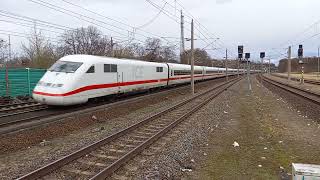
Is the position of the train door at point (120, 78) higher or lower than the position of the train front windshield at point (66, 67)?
lower

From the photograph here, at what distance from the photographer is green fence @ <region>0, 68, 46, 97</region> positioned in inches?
840

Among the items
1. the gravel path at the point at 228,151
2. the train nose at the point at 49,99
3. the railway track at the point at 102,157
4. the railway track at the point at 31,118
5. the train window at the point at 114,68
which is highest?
the train window at the point at 114,68

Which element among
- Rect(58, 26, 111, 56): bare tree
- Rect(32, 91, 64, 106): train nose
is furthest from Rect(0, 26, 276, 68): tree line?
Rect(32, 91, 64, 106): train nose

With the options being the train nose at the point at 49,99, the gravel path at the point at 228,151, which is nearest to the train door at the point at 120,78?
the train nose at the point at 49,99

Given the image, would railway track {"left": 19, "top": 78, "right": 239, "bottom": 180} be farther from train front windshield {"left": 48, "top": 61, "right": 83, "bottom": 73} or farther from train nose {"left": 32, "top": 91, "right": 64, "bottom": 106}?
train front windshield {"left": 48, "top": 61, "right": 83, "bottom": 73}

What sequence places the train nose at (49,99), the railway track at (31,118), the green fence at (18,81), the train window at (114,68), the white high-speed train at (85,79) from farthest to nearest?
the green fence at (18,81) → the train window at (114,68) → the white high-speed train at (85,79) → the train nose at (49,99) → the railway track at (31,118)

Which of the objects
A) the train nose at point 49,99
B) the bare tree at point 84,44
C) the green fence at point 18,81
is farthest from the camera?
the bare tree at point 84,44

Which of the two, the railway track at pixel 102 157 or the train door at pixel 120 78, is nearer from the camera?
the railway track at pixel 102 157

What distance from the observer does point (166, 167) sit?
302 inches

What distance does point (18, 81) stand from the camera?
74.0 ft

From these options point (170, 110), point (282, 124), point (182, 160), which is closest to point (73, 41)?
point (170, 110)

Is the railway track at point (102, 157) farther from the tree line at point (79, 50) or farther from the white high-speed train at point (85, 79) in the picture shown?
the tree line at point (79, 50)

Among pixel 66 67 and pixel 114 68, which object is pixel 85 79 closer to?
pixel 66 67

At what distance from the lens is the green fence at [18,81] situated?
21.3 meters
